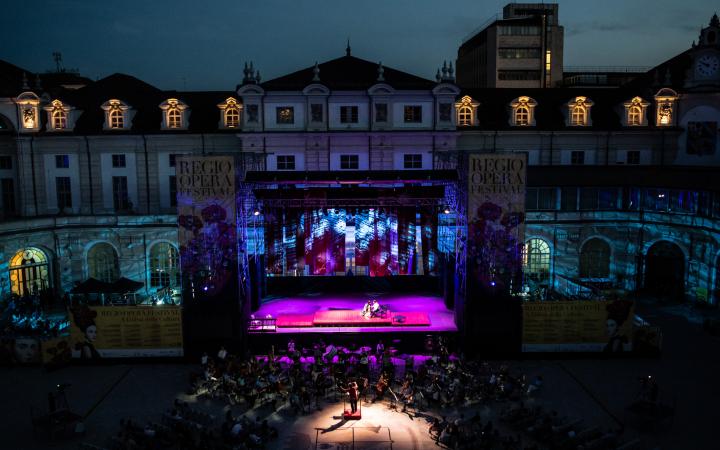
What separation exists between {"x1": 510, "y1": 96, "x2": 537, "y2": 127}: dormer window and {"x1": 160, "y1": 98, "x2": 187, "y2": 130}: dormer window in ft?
81.9

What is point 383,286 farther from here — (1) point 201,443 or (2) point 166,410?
(1) point 201,443

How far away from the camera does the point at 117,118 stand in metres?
46.7

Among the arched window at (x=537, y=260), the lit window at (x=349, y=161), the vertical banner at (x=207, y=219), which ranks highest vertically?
the lit window at (x=349, y=161)

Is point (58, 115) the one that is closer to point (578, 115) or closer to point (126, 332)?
point (126, 332)

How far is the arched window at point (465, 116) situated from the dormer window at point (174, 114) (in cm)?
2081

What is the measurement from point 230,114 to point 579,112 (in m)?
26.6

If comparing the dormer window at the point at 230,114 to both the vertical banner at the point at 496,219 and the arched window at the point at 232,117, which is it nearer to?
the arched window at the point at 232,117

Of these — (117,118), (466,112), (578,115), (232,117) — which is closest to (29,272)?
(117,118)

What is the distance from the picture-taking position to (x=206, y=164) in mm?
32031

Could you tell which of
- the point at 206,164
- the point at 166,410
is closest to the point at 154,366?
the point at 166,410

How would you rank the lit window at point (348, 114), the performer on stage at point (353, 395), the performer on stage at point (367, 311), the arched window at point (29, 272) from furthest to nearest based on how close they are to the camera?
the lit window at point (348, 114) < the arched window at point (29, 272) < the performer on stage at point (367, 311) < the performer on stage at point (353, 395)

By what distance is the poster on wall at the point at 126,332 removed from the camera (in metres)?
32.5

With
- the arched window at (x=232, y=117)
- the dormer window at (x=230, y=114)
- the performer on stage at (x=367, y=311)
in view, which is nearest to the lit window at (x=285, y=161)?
the dormer window at (x=230, y=114)

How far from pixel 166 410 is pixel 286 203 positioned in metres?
14.4
